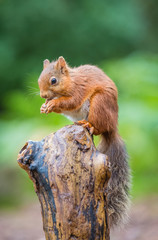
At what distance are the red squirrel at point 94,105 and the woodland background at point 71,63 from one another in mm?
2452

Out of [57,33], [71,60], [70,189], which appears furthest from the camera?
[57,33]

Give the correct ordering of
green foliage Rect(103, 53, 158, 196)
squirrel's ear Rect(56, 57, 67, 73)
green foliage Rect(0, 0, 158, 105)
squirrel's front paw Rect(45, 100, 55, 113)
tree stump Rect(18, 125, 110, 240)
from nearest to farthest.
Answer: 1. tree stump Rect(18, 125, 110, 240)
2. squirrel's front paw Rect(45, 100, 55, 113)
3. squirrel's ear Rect(56, 57, 67, 73)
4. green foliage Rect(103, 53, 158, 196)
5. green foliage Rect(0, 0, 158, 105)

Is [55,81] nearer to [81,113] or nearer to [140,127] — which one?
[81,113]

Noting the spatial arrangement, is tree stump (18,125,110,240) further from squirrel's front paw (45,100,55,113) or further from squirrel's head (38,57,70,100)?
squirrel's head (38,57,70,100)

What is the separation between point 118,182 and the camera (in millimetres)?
1937

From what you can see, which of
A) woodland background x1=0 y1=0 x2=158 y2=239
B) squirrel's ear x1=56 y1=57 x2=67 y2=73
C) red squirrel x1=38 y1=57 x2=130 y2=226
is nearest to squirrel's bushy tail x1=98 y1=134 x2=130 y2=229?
red squirrel x1=38 y1=57 x2=130 y2=226

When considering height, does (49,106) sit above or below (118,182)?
above

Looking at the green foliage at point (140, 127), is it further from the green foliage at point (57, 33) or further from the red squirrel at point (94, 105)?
the green foliage at point (57, 33)

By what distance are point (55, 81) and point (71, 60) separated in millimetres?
5675

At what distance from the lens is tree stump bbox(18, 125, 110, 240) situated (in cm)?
151

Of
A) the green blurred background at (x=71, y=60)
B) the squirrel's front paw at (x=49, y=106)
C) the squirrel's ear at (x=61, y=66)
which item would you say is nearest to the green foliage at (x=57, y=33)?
the green blurred background at (x=71, y=60)

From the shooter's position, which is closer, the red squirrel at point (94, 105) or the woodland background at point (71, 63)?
the red squirrel at point (94, 105)

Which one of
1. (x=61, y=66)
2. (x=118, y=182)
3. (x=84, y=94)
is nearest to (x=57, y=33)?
(x=61, y=66)

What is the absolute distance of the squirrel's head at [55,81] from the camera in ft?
6.31
